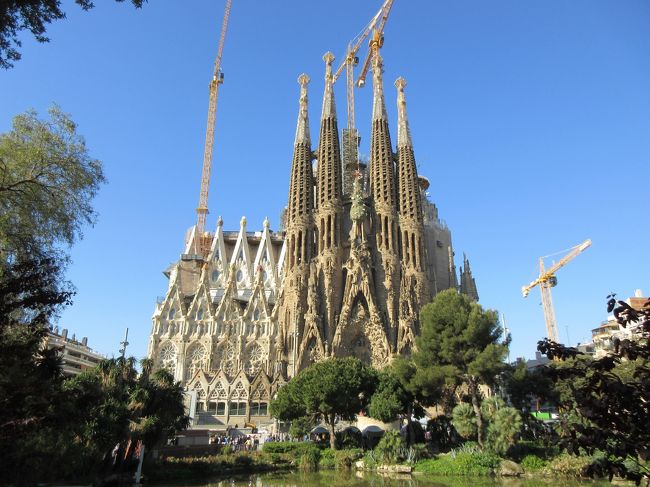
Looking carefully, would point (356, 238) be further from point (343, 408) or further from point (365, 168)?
point (343, 408)

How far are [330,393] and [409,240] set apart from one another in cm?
2496

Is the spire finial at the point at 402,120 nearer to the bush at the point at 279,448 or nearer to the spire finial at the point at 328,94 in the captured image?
the spire finial at the point at 328,94

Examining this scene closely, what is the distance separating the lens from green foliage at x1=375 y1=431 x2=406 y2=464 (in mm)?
24828

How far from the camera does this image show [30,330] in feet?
34.7

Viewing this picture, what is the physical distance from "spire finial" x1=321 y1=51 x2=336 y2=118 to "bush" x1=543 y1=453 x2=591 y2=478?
42.9 m

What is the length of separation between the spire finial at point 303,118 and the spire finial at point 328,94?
2344 mm

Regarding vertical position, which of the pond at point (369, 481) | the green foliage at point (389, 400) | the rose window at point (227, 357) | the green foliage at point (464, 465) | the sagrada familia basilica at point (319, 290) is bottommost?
the pond at point (369, 481)

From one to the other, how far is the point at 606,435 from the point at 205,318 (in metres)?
48.6

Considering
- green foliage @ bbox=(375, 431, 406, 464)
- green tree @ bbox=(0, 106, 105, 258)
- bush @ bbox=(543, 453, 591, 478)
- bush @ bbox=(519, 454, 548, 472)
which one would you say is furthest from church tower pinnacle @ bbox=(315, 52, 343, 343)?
green tree @ bbox=(0, 106, 105, 258)

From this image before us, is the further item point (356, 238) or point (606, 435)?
point (356, 238)

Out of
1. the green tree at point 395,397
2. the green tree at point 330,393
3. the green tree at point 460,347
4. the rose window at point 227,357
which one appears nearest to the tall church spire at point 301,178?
the rose window at point 227,357

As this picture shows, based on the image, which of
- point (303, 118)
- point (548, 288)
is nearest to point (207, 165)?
point (303, 118)

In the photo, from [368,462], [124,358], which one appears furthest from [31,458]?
[368,462]

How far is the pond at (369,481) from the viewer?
19.8 m
